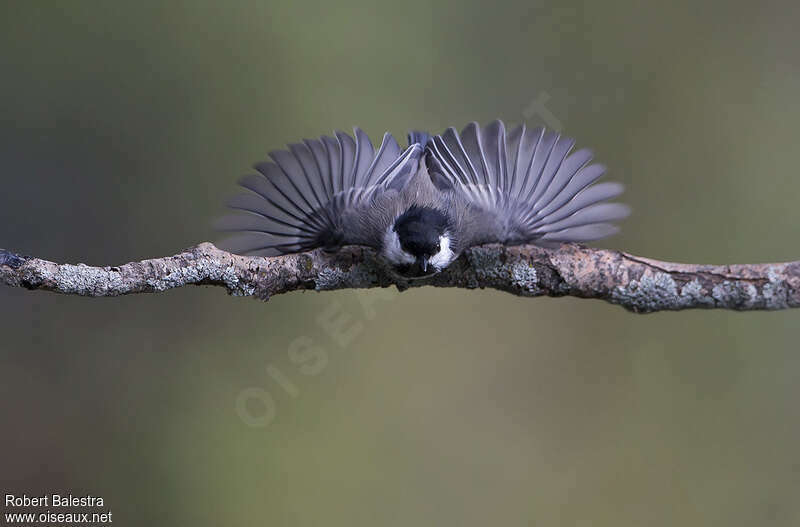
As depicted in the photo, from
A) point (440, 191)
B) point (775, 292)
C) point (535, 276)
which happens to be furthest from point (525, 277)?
point (775, 292)

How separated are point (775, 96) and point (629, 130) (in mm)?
548

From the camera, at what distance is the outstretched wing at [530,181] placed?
1.76m

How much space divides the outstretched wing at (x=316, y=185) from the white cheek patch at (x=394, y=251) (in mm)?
129

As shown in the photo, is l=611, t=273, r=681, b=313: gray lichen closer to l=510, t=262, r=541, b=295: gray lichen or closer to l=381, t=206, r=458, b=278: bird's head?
l=510, t=262, r=541, b=295: gray lichen

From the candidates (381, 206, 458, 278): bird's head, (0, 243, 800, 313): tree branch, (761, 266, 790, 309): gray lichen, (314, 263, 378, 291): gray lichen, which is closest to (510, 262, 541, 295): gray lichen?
(0, 243, 800, 313): tree branch

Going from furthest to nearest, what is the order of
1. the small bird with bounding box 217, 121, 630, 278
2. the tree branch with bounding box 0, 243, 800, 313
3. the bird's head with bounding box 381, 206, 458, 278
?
the small bird with bounding box 217, 121, 630, 278 → the bird's head with bounding box 381, 206, 458, 278 → the tree branch with bounding box 0, 243, 800, 313

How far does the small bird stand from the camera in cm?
173

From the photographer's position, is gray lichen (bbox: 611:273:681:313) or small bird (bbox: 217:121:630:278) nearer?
gray lichen (bbox: 611:273:681:313)

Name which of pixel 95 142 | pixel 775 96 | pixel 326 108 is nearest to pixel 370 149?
pixel 326 108

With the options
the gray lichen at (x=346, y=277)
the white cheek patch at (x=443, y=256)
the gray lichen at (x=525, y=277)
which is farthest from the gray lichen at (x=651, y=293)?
the gray lichen at (x=346, y=277)

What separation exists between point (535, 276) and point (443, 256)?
196 millimetres

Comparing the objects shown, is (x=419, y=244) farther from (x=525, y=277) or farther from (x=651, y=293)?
(x=651, y=293)

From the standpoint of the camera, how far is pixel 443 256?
5.38 feet

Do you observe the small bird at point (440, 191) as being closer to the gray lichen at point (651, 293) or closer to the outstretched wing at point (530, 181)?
the outstretched wing at point (530, 181)
